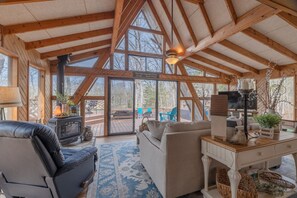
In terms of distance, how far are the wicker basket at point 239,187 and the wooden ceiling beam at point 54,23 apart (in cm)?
381

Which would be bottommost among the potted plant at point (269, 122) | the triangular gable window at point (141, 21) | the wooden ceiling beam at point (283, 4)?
the potted plant at point (269, 122)

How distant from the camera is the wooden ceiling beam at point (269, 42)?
415 centimetres

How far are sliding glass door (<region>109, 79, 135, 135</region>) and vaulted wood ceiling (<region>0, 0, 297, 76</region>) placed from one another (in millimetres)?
1348

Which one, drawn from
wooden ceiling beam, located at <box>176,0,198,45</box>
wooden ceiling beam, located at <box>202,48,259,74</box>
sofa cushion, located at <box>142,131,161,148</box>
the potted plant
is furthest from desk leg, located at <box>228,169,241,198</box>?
wooden ceiling beam, located at <box>202,48,259,74</box>

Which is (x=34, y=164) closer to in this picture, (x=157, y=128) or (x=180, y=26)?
(x=157, y=128)

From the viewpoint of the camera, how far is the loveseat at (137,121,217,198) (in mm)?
1895

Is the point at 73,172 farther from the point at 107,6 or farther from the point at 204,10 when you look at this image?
the point at 204,10

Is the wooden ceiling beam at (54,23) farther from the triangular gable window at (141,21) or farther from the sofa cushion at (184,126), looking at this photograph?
the sofa cushion at (184,126)

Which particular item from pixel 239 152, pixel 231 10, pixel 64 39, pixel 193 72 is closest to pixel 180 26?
pixel 231 10

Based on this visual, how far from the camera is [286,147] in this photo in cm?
191

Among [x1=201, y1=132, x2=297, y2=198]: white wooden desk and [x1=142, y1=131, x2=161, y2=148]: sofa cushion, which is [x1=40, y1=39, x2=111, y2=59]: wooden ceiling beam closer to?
[x1=142, y1=131, x2=161, y2=148]: sofa cushion

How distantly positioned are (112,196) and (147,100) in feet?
14.2

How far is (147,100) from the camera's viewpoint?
6.21 meters

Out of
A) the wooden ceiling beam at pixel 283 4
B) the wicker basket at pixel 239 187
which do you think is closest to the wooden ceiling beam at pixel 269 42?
the wooden ceiling beam at pixel 283 4
